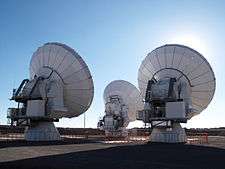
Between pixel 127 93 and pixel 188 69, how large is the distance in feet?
102

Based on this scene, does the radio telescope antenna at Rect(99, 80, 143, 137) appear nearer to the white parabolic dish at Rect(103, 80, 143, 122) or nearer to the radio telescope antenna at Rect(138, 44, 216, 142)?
the white parabolic dish at Rect(103, 80, 143, 122)

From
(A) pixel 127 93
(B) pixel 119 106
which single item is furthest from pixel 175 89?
(A) pixel 127 93

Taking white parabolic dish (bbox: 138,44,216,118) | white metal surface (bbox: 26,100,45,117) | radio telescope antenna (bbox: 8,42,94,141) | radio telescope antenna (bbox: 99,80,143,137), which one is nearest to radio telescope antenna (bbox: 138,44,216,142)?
white parabolic dish (bbox: 138,44,216,118)

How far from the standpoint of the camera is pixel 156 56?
1905 inches

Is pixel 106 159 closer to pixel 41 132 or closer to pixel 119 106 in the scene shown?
pixel 41 132

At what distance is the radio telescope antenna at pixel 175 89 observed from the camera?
4575 centimetres

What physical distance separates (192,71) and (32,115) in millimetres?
20402

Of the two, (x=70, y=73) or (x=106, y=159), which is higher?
(x=70, y=73)

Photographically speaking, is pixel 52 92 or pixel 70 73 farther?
pixel 70 73

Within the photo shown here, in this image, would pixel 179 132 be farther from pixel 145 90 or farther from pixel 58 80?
pixel 58 80

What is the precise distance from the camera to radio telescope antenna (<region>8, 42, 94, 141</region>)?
1838 inches

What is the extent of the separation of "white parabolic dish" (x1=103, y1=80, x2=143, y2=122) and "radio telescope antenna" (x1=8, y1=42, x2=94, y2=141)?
2841 cm

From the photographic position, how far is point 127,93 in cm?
7738

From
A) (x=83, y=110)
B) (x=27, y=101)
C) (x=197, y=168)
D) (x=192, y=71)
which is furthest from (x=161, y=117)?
(x=197, y=168)
